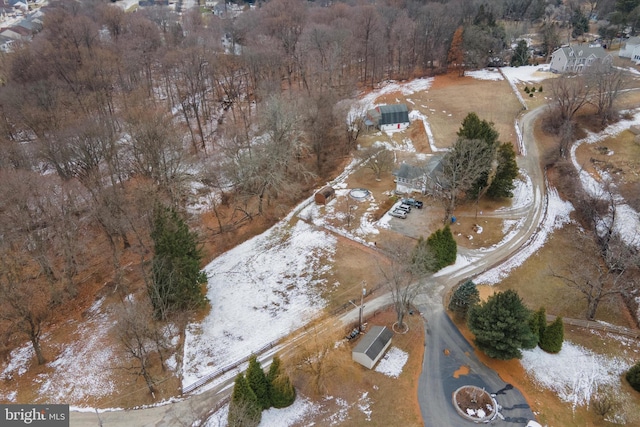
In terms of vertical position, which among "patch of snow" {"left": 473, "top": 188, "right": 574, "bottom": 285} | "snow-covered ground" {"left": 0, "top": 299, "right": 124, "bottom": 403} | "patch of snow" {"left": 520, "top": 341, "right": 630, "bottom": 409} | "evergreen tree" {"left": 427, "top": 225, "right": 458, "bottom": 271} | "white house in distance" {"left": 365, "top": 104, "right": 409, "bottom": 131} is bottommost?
"snow-covered ground" {"left": 0, "top": 299, "right": 124, "bottom": 403}

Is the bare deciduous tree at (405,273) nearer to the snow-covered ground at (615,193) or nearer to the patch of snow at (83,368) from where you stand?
the snow-covered ground at (615,193)

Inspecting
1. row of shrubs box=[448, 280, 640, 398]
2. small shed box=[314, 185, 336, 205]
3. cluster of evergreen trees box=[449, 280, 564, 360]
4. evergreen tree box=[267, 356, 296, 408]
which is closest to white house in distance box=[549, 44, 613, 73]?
small shed box=[314, 185, 336, 205]

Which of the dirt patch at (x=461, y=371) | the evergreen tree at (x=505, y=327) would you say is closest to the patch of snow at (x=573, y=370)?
the evergreen tree at (x=505, y=327)

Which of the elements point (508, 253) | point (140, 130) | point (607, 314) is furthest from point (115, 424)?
point (607, 314)

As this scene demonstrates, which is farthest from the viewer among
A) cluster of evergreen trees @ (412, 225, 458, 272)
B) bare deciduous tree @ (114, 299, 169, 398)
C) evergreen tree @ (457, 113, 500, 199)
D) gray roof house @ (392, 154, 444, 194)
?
gray roof house @ (392, 154, 444, 194)

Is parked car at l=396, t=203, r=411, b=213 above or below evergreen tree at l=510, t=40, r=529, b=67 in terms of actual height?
below

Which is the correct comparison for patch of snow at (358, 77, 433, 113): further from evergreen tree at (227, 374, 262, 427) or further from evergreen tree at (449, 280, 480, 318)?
evergreen tree at (227, 374, 262, 427)

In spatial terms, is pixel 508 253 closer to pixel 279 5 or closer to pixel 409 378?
pixel 409 378
